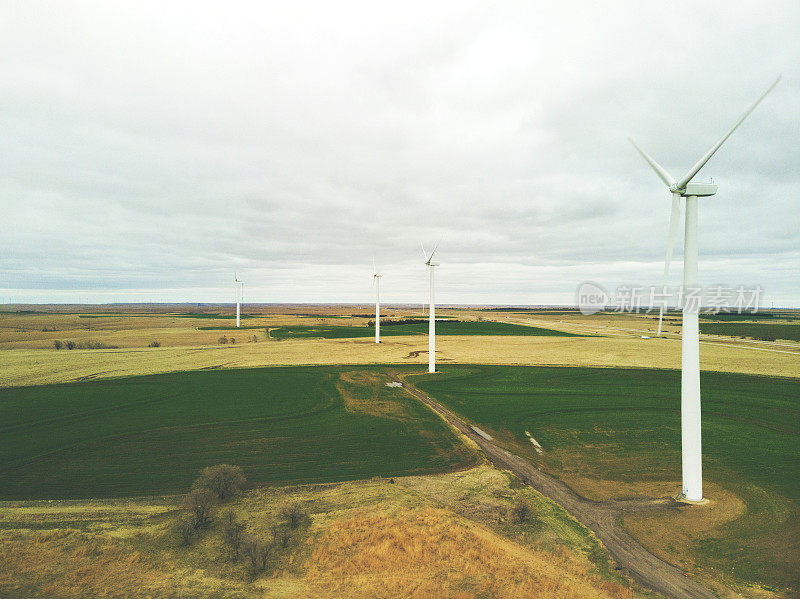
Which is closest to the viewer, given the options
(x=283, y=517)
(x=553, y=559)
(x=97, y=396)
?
(x=553, y=559)

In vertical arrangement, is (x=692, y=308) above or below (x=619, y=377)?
above

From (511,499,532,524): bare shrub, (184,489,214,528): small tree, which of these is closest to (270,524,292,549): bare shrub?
(184,489,214,528): small tree

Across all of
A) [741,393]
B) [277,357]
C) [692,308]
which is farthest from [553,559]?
[277,357]

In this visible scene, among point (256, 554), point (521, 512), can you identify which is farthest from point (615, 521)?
point (256, 554)

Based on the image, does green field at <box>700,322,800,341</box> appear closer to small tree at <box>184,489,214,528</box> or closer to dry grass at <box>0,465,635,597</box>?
dry grass at <box>0,465,635,597</box>

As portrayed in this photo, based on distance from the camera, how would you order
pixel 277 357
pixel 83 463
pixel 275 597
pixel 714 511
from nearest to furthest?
pixel 275 597 < pixel 714 511 < pixel 83 463 < pixel 277 357

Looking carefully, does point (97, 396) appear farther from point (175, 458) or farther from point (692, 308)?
point (692, 308)

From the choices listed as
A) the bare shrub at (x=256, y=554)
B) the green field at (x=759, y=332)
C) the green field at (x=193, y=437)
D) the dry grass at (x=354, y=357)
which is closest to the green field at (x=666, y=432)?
Result: the green field at (x=193, y=437)

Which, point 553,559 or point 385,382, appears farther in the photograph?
point 385,382
